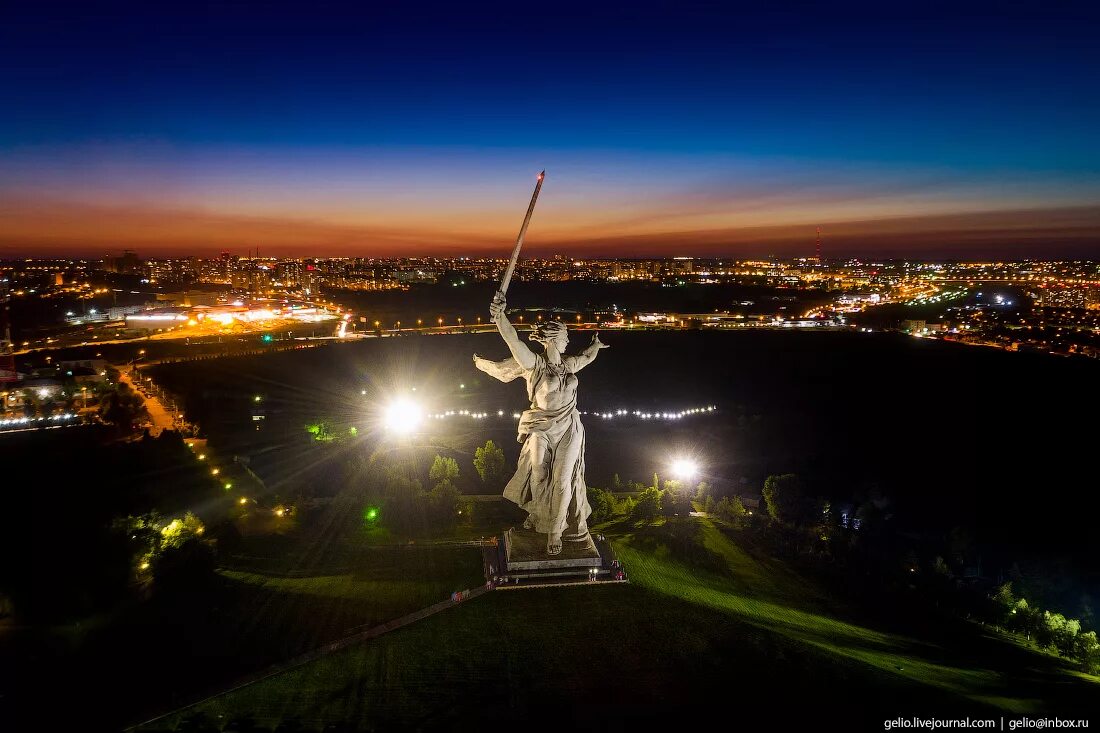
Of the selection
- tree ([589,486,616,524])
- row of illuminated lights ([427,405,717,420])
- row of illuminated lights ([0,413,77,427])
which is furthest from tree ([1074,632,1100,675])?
row of illuminated lights ([0,413,77,427])

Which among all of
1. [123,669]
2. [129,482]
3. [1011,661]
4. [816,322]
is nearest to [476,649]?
[123,669]

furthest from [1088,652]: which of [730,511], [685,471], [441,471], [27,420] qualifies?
[27,420]

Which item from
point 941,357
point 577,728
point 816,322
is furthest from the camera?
point 816,322

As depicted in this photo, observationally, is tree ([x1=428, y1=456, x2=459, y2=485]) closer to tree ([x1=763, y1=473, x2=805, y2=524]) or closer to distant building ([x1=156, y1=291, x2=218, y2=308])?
tree ([x1=763, y1=473, x2=805, y2=524])

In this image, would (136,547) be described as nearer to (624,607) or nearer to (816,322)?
(624,607)

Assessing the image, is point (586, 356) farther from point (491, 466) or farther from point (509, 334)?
point (491, 466)

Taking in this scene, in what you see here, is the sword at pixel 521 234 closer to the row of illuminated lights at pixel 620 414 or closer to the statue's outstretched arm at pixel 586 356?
the statue's outstretched arm at pixel 586 356
